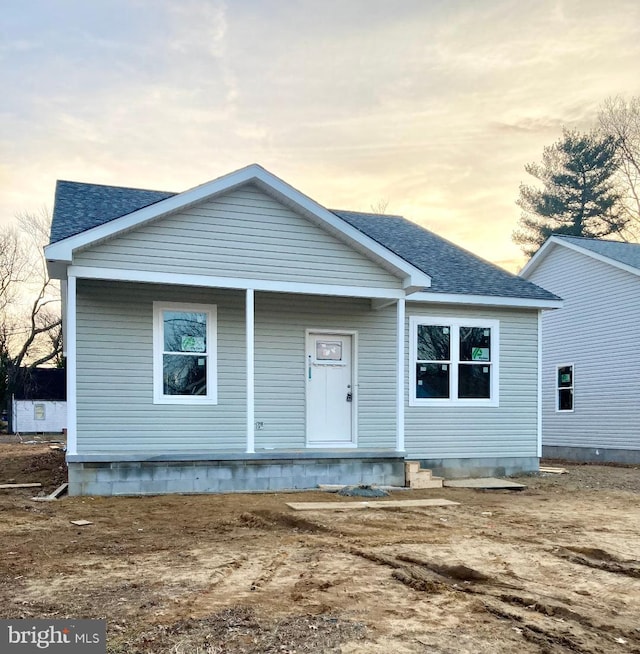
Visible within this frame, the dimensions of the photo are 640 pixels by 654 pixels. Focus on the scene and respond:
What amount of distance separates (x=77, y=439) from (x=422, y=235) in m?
Result: 9.50

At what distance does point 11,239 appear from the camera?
3700cm

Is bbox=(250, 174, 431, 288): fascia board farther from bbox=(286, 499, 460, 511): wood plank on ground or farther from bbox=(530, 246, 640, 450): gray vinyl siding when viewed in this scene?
bbox=(530, 246, 640, 450): gray vinyl siding

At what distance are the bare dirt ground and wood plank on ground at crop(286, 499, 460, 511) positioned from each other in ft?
0.66

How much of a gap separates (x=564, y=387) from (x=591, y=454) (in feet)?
6.97

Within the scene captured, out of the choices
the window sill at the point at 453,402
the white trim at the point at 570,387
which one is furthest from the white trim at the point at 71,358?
the white trim at the point at 570,387

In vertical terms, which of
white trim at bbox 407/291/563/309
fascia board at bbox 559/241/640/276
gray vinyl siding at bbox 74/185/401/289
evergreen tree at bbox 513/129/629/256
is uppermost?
evergreen tree at bbox 513/129/629/256

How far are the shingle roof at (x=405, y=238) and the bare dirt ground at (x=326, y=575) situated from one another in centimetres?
471

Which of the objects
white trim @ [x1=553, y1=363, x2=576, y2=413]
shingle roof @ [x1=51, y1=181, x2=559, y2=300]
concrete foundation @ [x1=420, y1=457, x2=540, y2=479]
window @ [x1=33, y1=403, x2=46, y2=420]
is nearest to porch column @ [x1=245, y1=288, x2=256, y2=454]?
shingle roof @ [x1=51, y1=181, x2=559, y2=300]

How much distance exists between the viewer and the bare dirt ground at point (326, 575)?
400cm

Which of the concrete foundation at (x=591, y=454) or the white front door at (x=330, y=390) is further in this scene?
the concrete foundation at (x=591, y=454)

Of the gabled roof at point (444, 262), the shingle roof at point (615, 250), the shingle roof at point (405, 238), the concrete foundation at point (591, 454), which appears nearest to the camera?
the shingle roof at point (405, 238)

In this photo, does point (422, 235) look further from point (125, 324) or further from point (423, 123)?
point (125, 324)

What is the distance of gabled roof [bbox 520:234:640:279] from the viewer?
17.7 meters
